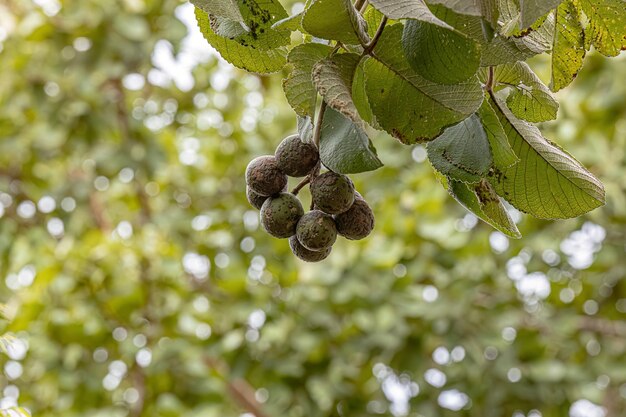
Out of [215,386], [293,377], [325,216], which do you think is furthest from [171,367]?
[325,216]

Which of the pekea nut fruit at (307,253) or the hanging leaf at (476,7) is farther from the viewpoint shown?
the pekea nut fruit at (307,253)

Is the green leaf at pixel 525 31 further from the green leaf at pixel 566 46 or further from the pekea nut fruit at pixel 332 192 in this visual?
the pekea nut fruit at pixel 332 192

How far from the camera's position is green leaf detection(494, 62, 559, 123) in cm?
55

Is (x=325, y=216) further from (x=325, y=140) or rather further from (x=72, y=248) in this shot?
(x=72, y=248)

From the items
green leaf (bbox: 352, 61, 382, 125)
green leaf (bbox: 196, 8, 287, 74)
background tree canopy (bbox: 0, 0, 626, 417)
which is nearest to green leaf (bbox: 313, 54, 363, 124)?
green leaf (bbox: 352, 61, 382, 125)

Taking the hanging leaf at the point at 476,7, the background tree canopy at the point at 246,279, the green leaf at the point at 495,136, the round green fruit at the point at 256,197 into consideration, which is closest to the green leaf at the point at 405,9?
the hanging leaf at the point at 476,7

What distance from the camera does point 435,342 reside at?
2457mm

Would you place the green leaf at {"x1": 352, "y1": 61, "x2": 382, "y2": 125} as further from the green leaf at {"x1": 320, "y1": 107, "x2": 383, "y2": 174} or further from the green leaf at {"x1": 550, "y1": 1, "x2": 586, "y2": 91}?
the green leaf at {"x1": 550, "y1": 1, "x2": 586, "y2": 91}

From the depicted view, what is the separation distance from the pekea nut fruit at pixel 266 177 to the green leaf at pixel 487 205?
0.13 m

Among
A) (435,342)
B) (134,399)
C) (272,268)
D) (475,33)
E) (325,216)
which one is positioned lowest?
(134,399)

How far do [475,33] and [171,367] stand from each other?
2019mm

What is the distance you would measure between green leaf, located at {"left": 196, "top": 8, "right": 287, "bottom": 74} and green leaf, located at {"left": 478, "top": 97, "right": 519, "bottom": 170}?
0.53ft

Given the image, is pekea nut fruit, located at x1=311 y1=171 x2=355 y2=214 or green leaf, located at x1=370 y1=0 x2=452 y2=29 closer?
green leaf, located at x1=370 y1=0 x2=452 y2=29

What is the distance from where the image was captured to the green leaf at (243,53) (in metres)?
0.58
